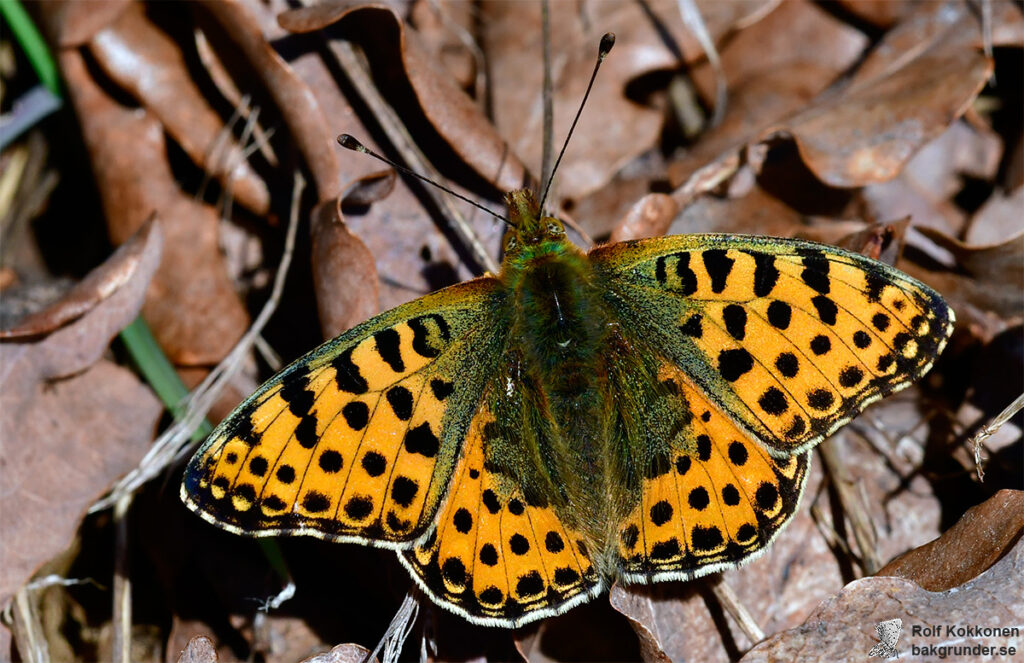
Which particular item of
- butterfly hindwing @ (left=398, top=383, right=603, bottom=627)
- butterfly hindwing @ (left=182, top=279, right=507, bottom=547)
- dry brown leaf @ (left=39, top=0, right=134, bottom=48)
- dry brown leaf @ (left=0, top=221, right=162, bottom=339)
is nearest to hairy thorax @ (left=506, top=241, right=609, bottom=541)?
butterfly hindwing @ (left=398, top=383, right=603, bottom=627)

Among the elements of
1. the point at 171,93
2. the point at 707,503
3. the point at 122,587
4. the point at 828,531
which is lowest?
the point at 828,531

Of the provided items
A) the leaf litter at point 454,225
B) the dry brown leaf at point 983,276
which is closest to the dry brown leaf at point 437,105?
the leaf litter at point 454,225

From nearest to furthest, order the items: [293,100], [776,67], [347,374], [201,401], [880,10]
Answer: [347,374] → [293,100] → [201,401] → [880,10] → [776,67]

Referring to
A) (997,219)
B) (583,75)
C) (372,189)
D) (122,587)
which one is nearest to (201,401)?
(122,587)

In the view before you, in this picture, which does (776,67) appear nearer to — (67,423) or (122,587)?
(67,423)

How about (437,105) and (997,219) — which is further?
(997,219)
